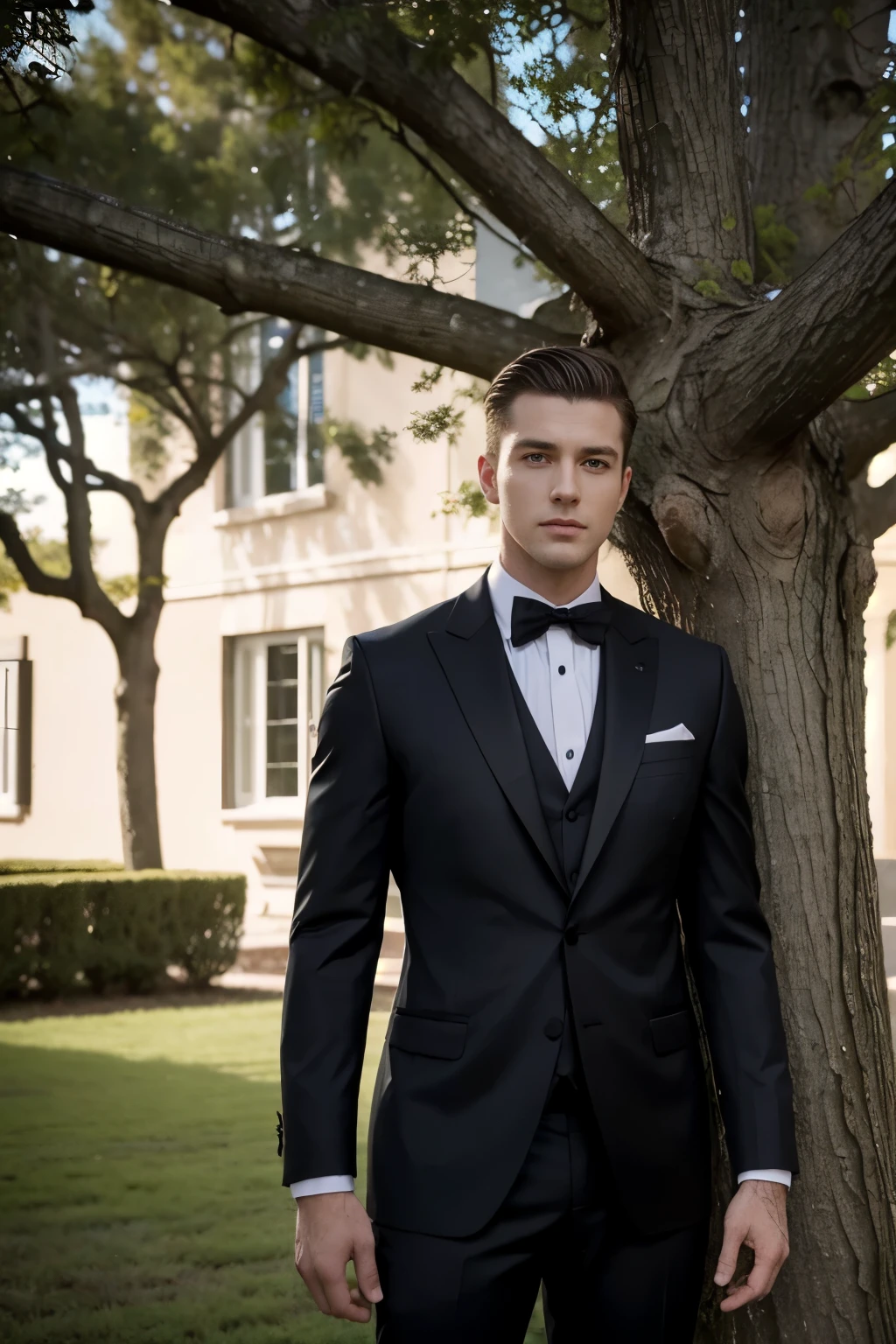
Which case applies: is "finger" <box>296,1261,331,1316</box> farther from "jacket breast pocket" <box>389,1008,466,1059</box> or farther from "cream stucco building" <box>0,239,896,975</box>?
"cream stucco building" <box>0,239,896,975</box>

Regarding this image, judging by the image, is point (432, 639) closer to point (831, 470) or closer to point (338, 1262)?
point (338, 1262)

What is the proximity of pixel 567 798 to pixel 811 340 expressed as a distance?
3.63 ft

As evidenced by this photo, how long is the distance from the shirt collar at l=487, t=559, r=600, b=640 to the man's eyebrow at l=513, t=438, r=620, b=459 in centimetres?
23

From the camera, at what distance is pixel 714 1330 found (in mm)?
2887

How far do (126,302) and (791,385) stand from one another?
11519 millimetres

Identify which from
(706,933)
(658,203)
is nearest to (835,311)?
(658,203)

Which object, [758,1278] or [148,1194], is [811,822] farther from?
[148,1194]

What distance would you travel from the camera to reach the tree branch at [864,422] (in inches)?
131

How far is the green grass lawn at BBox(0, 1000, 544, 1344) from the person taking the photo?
4320mm

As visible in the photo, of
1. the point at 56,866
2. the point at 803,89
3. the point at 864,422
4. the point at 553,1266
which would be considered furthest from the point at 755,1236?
the point at 56,866

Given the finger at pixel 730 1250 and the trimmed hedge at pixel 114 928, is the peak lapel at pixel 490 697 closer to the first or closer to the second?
the finger at pixel 730 1250

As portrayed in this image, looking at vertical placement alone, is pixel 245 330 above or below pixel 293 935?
above

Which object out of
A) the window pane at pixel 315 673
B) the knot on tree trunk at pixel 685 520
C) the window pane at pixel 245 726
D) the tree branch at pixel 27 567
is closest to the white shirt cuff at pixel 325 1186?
the knot on tree trunk at pixel 685 520

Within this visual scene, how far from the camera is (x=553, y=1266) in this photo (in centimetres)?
215
